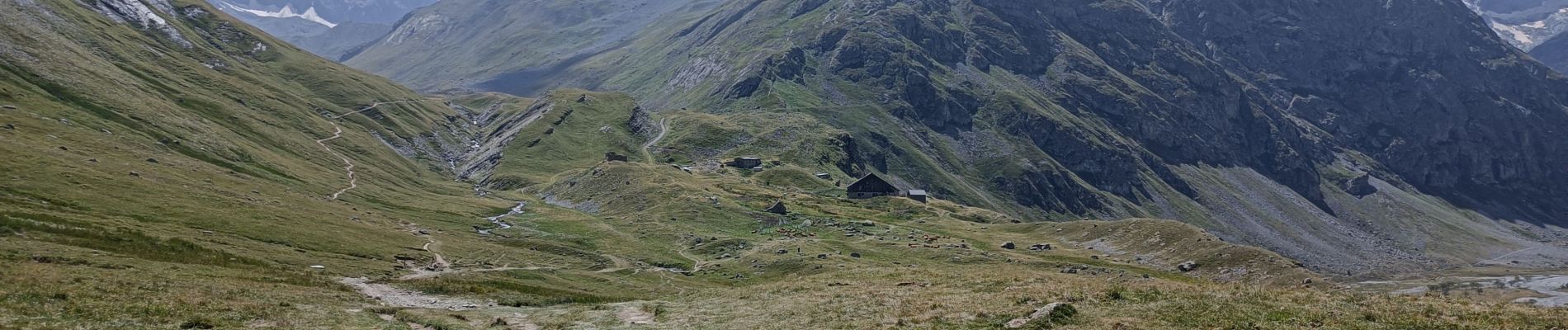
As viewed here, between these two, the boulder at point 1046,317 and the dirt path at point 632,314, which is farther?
the dirt path at point 632,314

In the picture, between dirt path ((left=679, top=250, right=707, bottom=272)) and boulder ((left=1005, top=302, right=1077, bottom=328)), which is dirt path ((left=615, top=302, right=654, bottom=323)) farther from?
dirt path ((left=679, top=250, right=707, bottom=272))

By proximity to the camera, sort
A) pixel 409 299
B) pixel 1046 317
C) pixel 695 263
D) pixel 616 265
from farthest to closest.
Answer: pixel 695 263 → pixel 616 265 → pixel 409 299 → pixel 1046 317

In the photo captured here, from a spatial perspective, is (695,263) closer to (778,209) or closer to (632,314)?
(778,209)

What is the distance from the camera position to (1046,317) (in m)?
32.2

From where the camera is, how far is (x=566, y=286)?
8469 centimetres

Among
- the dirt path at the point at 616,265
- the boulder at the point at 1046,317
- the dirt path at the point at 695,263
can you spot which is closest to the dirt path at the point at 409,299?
the boulder at the point at 1046,317

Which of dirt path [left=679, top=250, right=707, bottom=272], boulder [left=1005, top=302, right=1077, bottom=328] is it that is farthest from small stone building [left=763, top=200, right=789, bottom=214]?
boulder [left=1005, top=302, right=1077, bottom=328]

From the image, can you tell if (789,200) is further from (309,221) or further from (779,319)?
(779,319)

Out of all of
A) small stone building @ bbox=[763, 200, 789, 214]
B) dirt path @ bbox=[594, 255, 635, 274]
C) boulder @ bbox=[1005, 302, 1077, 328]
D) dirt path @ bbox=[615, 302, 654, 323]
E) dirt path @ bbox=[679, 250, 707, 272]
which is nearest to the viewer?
boulder @ bbox=[1005, 302, 1077, 328]

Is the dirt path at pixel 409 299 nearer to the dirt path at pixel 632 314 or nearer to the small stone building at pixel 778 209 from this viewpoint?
the dirt path at pixel 632 314

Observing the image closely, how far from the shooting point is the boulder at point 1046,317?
104ft

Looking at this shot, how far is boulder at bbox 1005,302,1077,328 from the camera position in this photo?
1253 inches

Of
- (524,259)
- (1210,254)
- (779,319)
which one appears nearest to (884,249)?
(1210,254)

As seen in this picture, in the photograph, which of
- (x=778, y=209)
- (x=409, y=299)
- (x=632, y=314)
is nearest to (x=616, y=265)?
(x=409, y=299)
